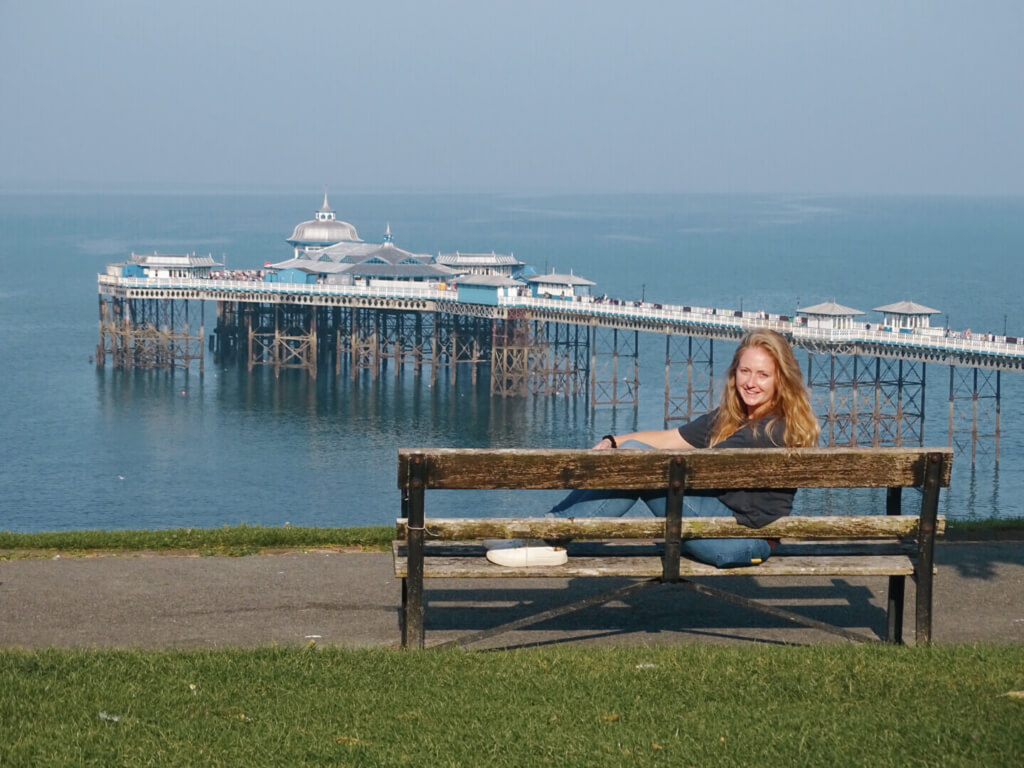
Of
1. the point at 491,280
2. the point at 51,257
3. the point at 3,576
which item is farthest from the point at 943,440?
the point at 51,257

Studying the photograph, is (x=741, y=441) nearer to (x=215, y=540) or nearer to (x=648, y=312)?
(x=215, y=540)

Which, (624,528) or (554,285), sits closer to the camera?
(624,528)

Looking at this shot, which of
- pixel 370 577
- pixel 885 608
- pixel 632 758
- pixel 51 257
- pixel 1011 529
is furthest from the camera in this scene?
pixel 51 257

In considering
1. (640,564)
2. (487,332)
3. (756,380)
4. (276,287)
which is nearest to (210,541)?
(640,564)

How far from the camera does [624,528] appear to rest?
793 cm

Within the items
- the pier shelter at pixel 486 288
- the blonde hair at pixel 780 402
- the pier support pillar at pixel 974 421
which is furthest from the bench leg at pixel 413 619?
the pier shelter at pixel 486 288

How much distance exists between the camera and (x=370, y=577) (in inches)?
394

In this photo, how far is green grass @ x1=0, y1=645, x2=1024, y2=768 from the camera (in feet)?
20.4

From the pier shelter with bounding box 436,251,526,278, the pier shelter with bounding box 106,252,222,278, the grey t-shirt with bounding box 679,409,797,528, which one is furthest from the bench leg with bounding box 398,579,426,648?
the pier shelter with bounding box 106,252,222,278

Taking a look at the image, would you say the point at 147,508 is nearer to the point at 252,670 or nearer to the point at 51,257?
the point at 252,670

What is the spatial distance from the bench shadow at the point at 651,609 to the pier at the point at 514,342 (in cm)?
4780

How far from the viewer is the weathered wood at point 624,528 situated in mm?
7910

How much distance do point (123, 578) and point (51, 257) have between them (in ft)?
604

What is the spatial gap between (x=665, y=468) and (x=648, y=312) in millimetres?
62048
